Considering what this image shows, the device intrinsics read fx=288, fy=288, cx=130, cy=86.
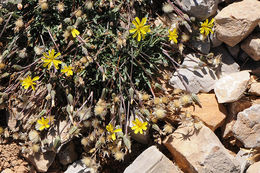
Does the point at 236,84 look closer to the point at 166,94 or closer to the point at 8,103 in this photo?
the point at 166,94

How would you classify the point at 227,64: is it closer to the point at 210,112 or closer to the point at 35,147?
the point at 210,112

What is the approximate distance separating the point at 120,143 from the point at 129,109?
61 centimetres

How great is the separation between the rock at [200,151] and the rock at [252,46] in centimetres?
128

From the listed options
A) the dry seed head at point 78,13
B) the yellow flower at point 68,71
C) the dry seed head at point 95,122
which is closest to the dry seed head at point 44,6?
the dry seed head at point 78,13

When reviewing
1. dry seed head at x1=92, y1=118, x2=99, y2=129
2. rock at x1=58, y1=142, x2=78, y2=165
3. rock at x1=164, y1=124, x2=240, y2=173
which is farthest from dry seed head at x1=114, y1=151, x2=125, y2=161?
rock at x1=58, y1=142, x2=78, y2=165

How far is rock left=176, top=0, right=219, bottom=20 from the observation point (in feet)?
13.7

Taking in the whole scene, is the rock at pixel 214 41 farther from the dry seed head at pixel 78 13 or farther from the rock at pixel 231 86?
the dry seed head at pixel 78 13

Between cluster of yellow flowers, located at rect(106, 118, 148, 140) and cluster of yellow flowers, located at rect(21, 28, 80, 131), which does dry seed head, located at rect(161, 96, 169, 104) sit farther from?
cluster of yellow flowers, located at rect(21, 28, 80, 131)

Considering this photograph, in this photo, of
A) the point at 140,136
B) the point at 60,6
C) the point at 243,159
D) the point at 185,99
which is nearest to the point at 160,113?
the point at 185,99

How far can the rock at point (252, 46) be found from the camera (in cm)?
→ 409

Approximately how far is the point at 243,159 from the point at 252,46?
1.61 meters

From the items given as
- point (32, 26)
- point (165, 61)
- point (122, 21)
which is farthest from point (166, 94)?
point (32, 26)

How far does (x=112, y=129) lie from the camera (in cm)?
393

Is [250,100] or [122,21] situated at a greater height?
[122,21]
